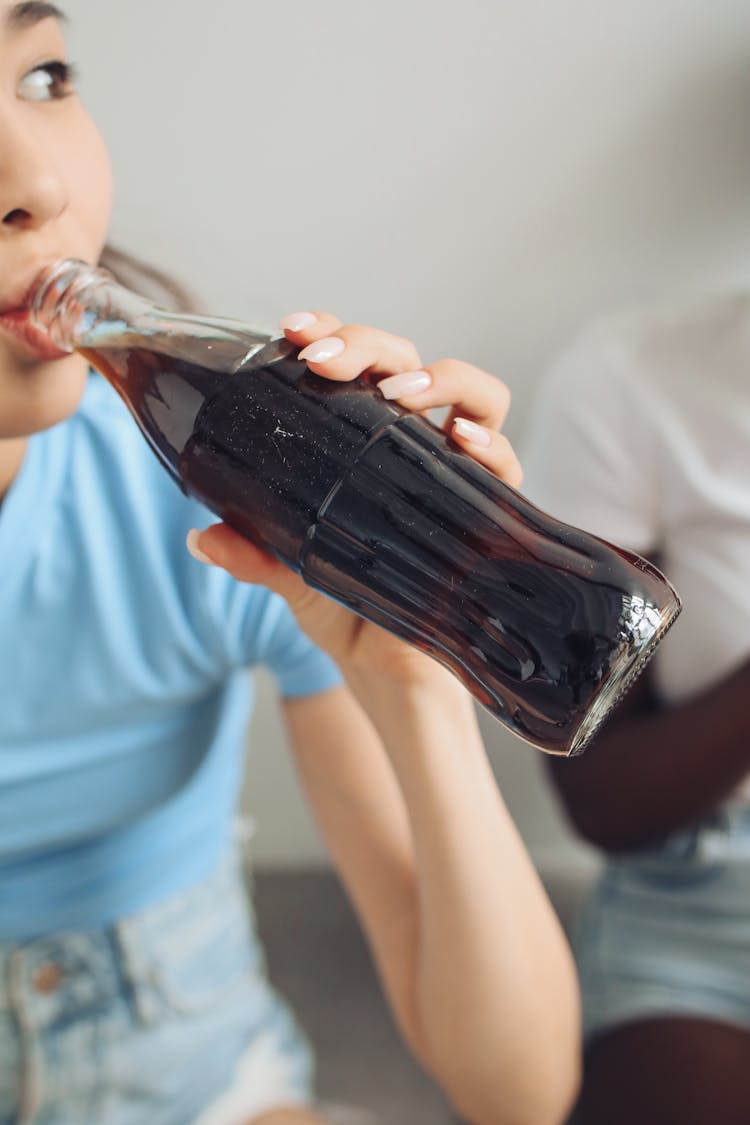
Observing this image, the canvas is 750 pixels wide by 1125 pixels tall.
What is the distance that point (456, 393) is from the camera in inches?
18.2

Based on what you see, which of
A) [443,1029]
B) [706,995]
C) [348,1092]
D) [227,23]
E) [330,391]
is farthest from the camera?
[348,1092]

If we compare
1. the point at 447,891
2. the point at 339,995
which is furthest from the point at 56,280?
the point at 339,995

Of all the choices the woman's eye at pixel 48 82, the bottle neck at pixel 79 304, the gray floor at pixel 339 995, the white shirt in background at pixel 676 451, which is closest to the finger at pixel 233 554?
the bottle neck at pixel 79 304

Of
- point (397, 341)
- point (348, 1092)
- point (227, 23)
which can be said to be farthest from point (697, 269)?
point (348, 1092)

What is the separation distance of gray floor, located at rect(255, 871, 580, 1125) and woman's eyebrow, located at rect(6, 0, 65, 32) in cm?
83

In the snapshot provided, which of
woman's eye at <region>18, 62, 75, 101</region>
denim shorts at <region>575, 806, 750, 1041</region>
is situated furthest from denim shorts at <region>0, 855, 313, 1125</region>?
woman's eye at <region>18, 62, 75, 101</region>

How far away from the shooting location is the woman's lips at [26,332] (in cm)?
46

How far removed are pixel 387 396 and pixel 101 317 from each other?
140 mm

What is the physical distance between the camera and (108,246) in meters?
0.63

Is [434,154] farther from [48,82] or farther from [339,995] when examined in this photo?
[339,995]

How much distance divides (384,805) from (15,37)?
46 cm

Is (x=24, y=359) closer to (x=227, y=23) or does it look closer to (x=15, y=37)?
(x=15, y=37)

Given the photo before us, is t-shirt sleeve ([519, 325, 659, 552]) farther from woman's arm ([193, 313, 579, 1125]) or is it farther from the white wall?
woman's arm ([193, 313, 579, 1125])

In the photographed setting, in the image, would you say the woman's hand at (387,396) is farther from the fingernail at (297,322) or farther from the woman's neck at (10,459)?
the woman's neck at (10,459)
